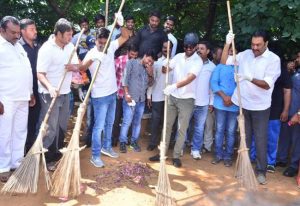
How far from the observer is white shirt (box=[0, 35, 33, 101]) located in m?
4.48

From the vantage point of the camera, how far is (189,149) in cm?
641

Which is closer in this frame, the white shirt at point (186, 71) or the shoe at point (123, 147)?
the white shirt at point (186, 71)

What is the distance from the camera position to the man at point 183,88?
5332mm

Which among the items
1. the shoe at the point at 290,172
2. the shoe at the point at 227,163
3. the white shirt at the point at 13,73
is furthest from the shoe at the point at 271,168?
the white shirt at the point at 13,73

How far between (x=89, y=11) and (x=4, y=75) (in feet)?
14.6

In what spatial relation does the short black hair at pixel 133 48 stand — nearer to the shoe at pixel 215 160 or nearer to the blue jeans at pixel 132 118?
the blue jeans at pixel 132 118

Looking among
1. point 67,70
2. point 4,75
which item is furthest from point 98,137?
point 4,75

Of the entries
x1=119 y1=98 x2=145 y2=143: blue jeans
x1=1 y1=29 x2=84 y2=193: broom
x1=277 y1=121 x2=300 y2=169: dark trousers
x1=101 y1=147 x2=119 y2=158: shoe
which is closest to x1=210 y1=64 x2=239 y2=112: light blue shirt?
x1=277 y1=121 x2=300 y2=169: dark trousers

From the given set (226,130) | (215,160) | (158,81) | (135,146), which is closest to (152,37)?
(158,81)

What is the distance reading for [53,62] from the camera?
480 centimetres

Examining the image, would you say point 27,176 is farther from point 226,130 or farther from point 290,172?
point 290,172

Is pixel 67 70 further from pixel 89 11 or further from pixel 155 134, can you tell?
pixel 89 11

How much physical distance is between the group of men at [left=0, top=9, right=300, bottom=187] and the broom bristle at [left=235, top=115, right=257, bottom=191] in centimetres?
27

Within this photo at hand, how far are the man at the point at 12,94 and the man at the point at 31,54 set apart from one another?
1.54 ft
